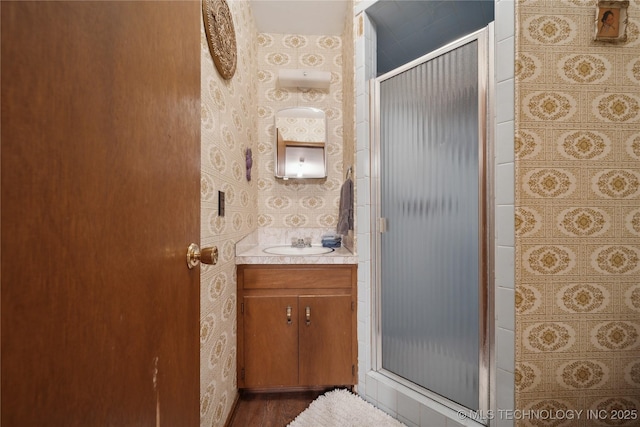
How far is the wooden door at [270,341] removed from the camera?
1428 mm

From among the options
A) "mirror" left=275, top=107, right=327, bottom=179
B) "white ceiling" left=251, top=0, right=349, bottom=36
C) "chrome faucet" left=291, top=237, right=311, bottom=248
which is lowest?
"chrome faucet" left=291, top=237, right=311, bottom=248

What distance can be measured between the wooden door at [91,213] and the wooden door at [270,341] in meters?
0.91

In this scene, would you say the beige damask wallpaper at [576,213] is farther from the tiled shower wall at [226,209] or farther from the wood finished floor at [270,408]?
the tiled shower wall at [226,209]

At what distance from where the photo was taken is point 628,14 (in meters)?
0.92

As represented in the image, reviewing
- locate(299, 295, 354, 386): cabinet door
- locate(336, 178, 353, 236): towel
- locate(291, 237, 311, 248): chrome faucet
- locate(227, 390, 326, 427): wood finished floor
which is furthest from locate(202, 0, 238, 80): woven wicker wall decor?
locate(227, 390, 326, 427): wood finished floor

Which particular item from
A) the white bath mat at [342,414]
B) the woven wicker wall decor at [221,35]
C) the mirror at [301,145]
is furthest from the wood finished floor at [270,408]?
the woven wicker wall decor at [221,35]

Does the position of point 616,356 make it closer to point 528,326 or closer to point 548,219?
point 528,326

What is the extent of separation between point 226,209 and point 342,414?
1180mm

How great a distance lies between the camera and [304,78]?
6.25ft

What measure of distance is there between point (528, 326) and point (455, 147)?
763mm

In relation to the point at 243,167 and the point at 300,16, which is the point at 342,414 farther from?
the point at 300,16

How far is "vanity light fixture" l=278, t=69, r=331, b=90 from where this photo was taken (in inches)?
74.5

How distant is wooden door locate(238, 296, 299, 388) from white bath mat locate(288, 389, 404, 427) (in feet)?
0.56

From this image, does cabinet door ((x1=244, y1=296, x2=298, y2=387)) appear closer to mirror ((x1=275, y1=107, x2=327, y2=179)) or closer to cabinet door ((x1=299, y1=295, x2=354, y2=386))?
cabinet door ((x1=299, y1=295, x2=354, y2=386))
